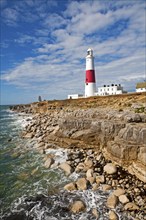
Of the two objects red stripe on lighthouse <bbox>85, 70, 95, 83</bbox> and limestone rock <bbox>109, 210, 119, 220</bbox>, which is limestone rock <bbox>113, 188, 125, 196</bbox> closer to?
limestone rock <bbox>109, 210, 119, 220</bbox>

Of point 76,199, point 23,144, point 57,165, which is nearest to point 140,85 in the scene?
point 23,144

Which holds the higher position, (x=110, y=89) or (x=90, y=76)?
(x=90, y=76)

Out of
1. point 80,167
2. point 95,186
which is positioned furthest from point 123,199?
point 80,167

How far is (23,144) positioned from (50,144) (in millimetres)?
3221

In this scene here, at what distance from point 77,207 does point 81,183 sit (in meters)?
1.81

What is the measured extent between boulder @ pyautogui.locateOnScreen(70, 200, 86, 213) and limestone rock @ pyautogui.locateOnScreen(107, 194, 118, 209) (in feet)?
3.40

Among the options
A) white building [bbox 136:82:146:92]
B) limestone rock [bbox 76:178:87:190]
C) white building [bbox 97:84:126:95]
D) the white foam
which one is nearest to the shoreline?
limestone rock [bbox 76:178:87:190]

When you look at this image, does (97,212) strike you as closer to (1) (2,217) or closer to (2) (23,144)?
(1) (2,217)

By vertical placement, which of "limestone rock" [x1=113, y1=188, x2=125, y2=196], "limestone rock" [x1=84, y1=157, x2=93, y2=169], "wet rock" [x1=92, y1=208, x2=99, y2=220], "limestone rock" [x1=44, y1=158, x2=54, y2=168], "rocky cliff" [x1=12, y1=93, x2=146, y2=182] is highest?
"rocky cliff" [x1=12, y1=93, x2=146, y2=182]

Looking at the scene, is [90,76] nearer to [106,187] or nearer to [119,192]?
[106,187]

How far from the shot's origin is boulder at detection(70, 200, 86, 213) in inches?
343

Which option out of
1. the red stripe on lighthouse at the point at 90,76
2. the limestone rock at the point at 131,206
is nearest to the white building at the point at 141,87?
the red stripe on lighthouse at the point at 90,76

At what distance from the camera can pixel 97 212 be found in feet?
27.9

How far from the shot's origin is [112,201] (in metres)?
8.88
